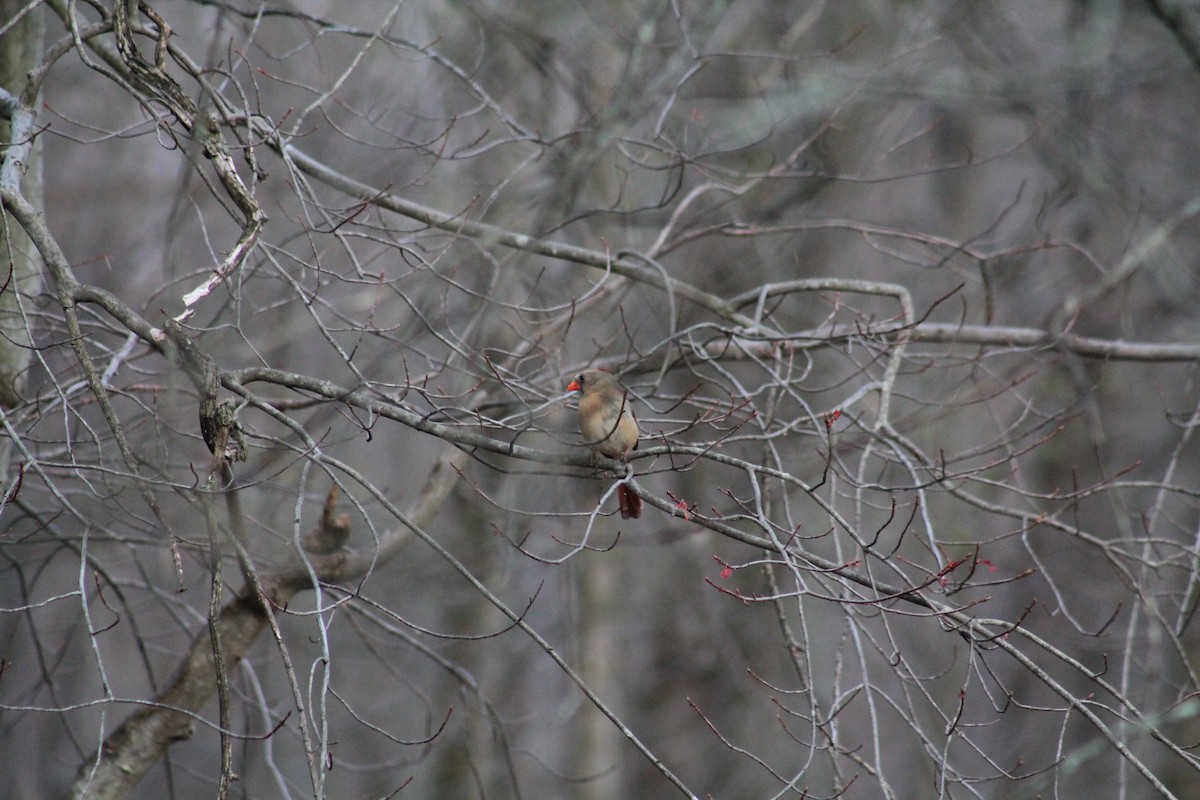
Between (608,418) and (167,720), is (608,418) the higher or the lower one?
the higher one

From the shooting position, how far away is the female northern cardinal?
3.78m

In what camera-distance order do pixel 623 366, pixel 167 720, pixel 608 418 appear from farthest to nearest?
pixel 623 366 < pixel 608 418 < pixel 167 720

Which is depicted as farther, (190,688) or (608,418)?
(608,418)

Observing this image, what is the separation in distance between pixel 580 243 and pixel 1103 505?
5236 mm

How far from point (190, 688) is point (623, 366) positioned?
203 cm

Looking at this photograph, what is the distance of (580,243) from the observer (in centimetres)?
673

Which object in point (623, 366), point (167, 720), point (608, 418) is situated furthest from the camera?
point (623, 366)

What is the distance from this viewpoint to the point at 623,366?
425 cm

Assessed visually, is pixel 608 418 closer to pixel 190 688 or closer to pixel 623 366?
pixel 623 366

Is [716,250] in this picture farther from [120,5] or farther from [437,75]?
[120,5]

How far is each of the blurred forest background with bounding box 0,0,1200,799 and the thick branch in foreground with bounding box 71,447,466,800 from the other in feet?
0.04

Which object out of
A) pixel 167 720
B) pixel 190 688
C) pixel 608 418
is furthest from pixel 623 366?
pixel 167 720

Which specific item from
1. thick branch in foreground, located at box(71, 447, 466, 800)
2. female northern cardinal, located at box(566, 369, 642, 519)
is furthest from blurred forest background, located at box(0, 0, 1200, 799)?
female northern cardinal, located at box(566, 369, 642, 519)

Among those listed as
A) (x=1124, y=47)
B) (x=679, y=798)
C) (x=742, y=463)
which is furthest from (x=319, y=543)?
(x=1124, y=47)
